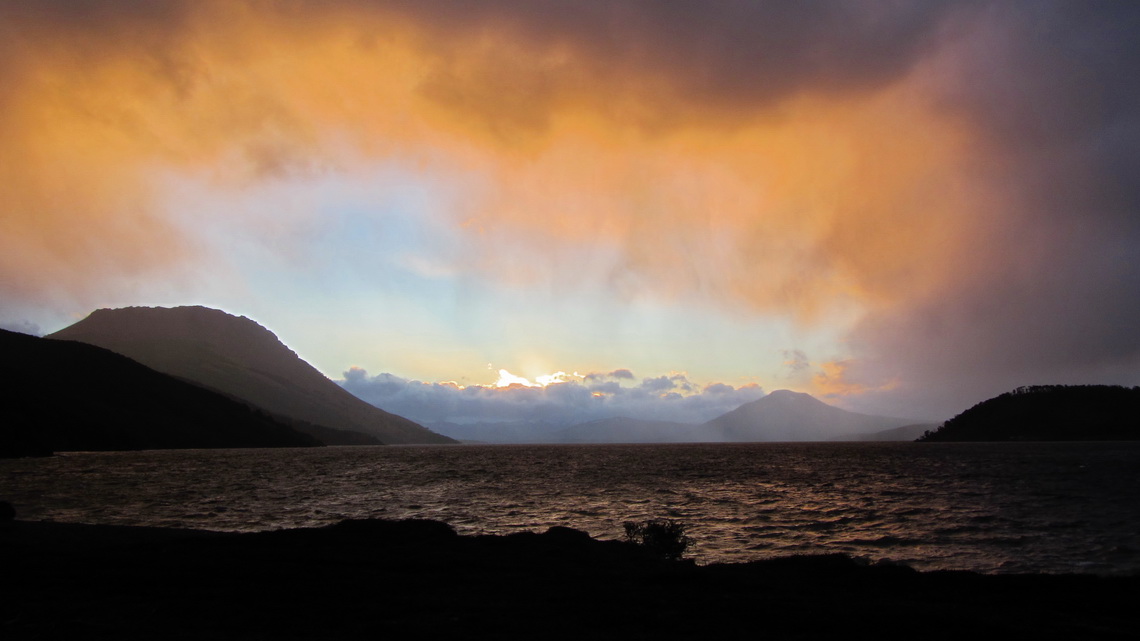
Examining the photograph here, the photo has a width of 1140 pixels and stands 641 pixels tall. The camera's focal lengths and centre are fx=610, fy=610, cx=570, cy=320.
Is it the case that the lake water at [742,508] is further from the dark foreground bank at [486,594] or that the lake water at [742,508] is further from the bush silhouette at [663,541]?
the dark foreground bank at [486,594]

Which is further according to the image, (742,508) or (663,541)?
(742,508)

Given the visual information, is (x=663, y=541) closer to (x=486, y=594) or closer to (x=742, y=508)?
(x=486, y=594)

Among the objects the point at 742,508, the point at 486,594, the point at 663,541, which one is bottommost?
the point at 742,508

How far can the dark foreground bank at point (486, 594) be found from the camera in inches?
585

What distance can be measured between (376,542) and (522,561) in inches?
302

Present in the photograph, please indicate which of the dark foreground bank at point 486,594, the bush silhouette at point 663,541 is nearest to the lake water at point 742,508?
the bush silhouette at point 663,541

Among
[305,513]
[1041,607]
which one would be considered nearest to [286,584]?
[1041,607]

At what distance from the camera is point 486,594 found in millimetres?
18609

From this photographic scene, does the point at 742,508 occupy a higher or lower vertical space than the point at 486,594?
lower

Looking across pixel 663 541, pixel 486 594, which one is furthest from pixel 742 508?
pixel 486 594

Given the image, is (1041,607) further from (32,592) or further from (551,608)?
(32,592)

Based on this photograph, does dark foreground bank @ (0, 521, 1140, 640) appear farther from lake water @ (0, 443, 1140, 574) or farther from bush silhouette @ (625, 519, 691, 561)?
lake water @ (0, 443, 1140, 574)

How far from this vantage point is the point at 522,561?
23922 mm

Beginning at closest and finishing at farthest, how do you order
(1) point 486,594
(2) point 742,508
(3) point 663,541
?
(1) point 486,594 < (3) point 663,541 < (2) point 742,508
